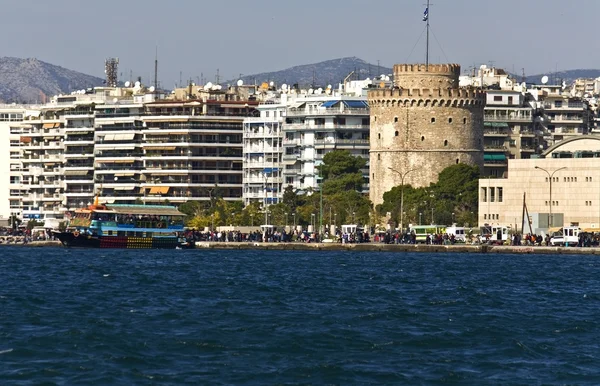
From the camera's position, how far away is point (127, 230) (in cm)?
11038

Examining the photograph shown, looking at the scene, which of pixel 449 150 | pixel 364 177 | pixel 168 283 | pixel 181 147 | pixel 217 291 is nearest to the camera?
pixel 217 291

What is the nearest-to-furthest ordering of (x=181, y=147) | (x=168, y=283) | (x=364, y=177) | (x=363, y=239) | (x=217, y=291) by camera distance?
(x=217, y=291)
(x=168, y=283)
(x=363, y=239)
(x=364, y=177)
(x=181, y=147)

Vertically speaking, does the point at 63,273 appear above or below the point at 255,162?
below

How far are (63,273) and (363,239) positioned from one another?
39299mm

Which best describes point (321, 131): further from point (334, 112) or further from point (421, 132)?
point (421, 132)

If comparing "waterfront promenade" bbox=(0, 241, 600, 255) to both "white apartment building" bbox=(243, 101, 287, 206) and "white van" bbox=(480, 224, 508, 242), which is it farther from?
"white apartment building" bbox=(243, 101, 287, 206)

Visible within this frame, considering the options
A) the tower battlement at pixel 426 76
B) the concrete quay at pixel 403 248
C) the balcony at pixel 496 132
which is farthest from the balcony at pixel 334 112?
the concrete quay at pixel 403 248

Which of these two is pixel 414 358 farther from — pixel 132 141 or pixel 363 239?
Result: pixel 132 141

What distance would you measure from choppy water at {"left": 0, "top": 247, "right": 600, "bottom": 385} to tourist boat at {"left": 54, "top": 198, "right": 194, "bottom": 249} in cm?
3219

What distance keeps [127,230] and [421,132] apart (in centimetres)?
2720

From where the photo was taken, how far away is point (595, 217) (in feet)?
363

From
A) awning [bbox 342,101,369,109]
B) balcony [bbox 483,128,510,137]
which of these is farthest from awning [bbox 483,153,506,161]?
awning [bbox 342,101,369,109]

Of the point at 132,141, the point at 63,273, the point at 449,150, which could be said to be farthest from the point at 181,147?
the point at 63,273

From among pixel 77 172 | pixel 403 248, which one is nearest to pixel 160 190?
pixel 77 172
